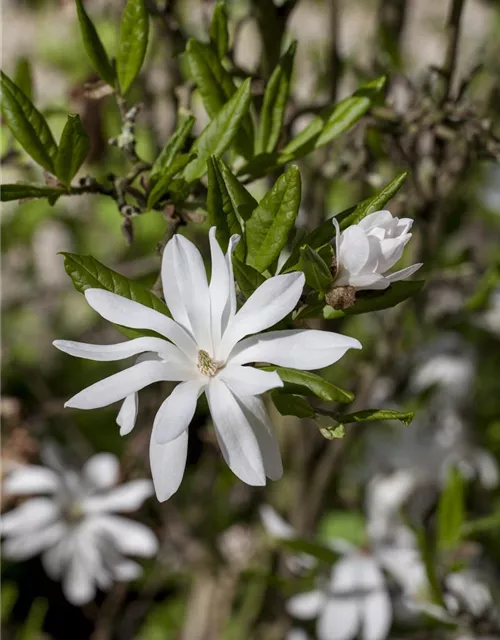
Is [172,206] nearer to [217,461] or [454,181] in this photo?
[454,181]

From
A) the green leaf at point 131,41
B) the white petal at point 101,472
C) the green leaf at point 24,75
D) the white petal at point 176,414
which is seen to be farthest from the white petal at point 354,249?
the white petal at point 101,472

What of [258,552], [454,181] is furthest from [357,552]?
[454,181]

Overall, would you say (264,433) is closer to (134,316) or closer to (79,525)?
(134,316)

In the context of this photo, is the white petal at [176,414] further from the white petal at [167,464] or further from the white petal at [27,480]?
the white petal at [27,480]

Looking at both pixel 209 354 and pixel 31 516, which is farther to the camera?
pixel 31 516

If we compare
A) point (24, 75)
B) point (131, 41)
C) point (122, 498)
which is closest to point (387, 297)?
point (131, 41)

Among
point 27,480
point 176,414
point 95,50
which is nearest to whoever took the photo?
point 176,414
